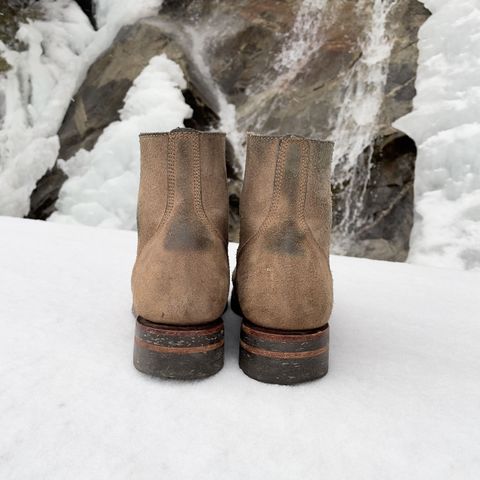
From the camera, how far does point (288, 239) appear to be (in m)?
0.79

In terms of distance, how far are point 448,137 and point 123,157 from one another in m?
1.92

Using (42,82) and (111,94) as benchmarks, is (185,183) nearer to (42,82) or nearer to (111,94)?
(111,94)

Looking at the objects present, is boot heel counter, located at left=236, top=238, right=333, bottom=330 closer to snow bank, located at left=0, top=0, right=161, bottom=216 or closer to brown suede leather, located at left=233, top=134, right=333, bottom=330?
brown suede leather, located at left=233, top=134, right=333, bottom=330

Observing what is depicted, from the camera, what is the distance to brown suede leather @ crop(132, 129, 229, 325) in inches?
30.5

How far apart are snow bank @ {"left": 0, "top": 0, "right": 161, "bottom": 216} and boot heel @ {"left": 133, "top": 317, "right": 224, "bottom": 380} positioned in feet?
11.2

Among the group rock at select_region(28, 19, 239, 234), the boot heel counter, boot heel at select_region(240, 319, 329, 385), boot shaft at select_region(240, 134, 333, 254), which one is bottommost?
boot heel at select_region(240, 319, 329, 385)

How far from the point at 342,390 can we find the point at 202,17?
371 cm

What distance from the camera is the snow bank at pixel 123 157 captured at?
330 cm

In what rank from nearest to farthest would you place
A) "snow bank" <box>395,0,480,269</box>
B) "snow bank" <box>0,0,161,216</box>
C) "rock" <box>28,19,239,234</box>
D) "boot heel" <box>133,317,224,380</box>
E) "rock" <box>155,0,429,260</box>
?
"boot heel" <box>133,317,224,380</box> < "snow bank" <box>395,0,480,269</box> < "rock" <box>155,0,429,260</box> < "rock" <box>28,19,239,234</box> < "snow bank" <box>0,0,161,216</box>

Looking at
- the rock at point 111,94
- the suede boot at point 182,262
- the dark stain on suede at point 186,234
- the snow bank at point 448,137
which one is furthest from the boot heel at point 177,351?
the rock at point 111,94

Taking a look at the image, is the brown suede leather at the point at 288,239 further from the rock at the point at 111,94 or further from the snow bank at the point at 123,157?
the rock at the point at 111,94

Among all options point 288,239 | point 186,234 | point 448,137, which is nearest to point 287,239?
point 288,239

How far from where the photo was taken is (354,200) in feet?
10.0

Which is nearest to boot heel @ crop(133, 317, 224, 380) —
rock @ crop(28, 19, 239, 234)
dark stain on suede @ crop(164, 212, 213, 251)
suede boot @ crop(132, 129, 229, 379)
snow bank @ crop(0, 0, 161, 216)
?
suede boot @ crop(132, 129, 229, 379)
